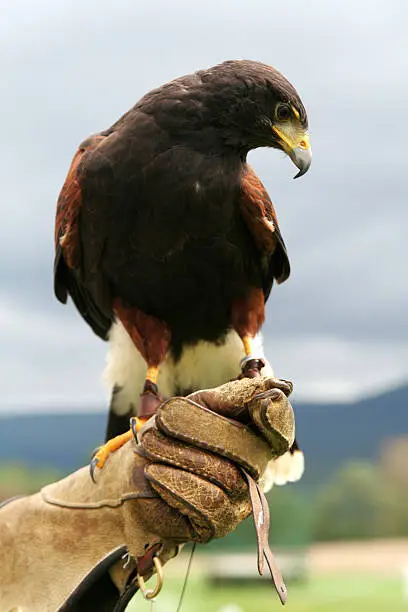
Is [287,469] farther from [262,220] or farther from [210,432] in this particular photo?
[210,432]

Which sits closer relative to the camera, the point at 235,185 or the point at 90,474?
the point at 90,474

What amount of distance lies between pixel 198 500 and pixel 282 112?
5.33ft

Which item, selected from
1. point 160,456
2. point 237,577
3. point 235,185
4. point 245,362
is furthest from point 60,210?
point 237,577

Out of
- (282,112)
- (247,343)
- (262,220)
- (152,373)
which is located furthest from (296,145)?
(152,373)

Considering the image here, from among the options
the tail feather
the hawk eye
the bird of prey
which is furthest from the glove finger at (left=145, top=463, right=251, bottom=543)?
the tail feather

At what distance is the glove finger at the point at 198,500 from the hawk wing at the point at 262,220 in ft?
4.72

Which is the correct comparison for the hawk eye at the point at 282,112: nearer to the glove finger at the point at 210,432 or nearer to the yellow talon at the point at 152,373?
the yellow talon at the point at 152,373

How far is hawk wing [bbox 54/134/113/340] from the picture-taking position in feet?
12.0

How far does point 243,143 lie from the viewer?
353 cm

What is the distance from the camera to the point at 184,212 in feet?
11.4

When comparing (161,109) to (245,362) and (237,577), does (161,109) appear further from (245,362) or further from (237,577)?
(237,577)

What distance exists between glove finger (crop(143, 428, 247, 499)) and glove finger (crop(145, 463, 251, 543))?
2cm

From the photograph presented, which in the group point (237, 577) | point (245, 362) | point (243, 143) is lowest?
point (237, 577)

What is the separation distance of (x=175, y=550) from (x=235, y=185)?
1.48 metres
